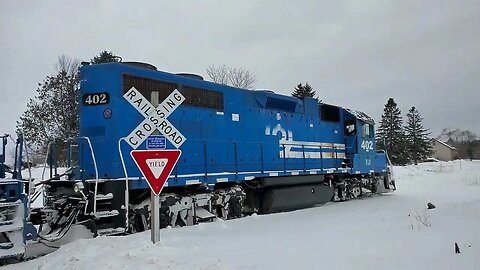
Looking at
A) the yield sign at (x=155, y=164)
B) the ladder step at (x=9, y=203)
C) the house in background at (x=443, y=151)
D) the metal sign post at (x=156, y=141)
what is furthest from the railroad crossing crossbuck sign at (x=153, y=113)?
the house in background at (x=443, y=151)

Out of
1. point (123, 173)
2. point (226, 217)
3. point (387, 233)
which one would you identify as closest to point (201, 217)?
point (226, 217)

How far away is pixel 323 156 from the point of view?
15.9 meters

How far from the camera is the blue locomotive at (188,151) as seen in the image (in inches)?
321

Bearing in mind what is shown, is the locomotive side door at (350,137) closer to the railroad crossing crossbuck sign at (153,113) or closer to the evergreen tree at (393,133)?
the railroad crossing crossbuck sign at (153,113)

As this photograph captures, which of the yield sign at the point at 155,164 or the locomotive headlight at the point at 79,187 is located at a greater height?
the yield sign at the point at 155,164

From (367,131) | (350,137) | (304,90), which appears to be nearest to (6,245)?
(350,137)

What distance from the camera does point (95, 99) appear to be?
30.1ft

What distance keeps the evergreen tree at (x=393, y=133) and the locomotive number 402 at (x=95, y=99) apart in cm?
5115

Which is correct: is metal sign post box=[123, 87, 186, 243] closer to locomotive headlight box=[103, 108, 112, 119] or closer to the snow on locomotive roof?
locomotive headlight box=[103, 108, 112, 119]

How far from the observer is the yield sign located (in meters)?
5.96

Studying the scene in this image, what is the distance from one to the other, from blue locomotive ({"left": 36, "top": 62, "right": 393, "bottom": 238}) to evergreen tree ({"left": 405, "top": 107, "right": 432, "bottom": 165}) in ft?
150

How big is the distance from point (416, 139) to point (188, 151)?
5605cm

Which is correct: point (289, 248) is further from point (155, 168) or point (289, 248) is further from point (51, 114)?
point (51, 114)

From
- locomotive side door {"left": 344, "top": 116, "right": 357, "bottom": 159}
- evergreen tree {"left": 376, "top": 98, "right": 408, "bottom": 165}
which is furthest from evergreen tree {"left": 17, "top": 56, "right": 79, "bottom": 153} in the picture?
evergreen tree {"left": 376, "top": 98, "right": 408, "bottom": 165}
